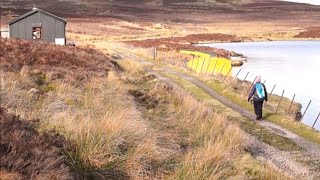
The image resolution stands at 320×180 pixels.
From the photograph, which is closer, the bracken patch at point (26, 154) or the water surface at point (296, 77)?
the bracken patch at point (26, 154)

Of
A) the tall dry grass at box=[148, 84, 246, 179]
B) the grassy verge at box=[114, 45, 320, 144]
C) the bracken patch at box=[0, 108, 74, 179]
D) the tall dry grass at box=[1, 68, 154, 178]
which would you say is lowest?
the grassy verge at box=[114, 45, 320, 144]

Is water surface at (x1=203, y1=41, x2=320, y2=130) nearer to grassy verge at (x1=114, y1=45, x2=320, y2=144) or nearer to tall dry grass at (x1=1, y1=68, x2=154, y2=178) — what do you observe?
grassy verge at (x1=114, y1=45, x2=320, y2=144)

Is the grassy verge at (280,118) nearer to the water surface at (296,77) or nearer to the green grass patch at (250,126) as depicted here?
the green grass patch at (250,126)

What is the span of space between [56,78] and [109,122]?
9.08 meters

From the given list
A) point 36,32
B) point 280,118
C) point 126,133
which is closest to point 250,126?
point 280,118

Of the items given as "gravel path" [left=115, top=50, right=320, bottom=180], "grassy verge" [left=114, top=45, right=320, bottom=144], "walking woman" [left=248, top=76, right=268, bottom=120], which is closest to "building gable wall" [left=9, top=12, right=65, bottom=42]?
"grassy verge" [left=114, top=45, right=320, bottom=144]

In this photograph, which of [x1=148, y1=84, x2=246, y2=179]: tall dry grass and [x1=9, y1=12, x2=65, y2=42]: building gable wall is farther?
[x1=9, y1=12, x2=65, y2=42]: building gable wall

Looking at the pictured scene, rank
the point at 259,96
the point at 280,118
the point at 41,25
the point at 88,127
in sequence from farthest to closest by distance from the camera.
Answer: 1. the point at 41,25
2. the point at 280,118
3. the point at 259,96
4. the point at 88,127

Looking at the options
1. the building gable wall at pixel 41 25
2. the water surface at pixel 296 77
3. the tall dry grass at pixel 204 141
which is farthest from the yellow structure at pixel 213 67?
the tall dry grass at pixel 204 141

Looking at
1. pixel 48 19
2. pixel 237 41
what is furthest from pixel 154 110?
pixel 237 41

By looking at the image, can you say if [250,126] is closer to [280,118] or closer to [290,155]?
[280,118]

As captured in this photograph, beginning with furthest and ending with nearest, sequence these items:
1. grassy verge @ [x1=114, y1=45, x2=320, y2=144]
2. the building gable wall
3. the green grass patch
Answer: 1. the building gable wall
2. grassy verge @ [x1=114, y1=45, x2=320, y2=144]
3. the green grass patch

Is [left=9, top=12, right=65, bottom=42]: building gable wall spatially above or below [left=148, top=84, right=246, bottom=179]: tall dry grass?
below

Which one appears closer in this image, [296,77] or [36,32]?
[296,77]
